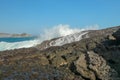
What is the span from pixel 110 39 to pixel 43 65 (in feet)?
27.4

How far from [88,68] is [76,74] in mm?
957

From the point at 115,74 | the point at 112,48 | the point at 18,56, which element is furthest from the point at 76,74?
the point at 18,56

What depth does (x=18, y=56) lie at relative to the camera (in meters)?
29.5

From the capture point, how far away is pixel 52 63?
25609 millimetres

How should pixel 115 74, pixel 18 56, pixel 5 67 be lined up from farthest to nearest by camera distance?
pixel 18 56, pixel 5 67, pixel 115 74

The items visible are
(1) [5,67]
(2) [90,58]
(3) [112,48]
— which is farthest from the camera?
(3) [112,48]

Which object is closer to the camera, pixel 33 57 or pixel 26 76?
pixel 26 76

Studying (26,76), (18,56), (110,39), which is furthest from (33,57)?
(110,39)

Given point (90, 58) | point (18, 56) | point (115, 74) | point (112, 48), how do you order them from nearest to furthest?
point (115, 74)
point (90, 58)
point (112, 48)
point (18, 56)

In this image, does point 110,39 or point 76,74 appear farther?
point 110,39

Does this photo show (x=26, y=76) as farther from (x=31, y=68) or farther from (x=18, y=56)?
(x=18, y=56)

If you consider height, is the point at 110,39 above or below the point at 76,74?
above

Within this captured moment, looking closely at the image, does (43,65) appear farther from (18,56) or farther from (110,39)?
→ (110,39)

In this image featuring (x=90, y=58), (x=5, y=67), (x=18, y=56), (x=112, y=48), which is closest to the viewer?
(x=90, y=58)
